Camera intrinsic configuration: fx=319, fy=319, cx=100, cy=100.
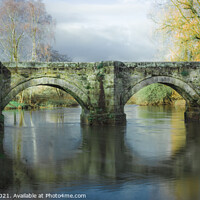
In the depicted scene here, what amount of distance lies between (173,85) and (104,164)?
27.2 feet

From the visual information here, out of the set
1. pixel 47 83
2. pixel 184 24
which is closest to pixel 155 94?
pixel 184 24

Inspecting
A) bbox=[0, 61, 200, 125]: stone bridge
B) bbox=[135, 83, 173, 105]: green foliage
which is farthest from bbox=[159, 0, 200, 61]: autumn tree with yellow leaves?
bbox=[135, 83, 173, 105]: green foliage

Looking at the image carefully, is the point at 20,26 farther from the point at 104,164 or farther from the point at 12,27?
the point at 104,164

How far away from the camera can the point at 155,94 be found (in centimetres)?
2981

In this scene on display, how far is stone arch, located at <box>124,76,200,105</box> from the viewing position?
14.0 meters

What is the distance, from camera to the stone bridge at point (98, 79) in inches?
509

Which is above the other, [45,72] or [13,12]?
[13,12]

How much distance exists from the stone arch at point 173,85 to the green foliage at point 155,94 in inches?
535

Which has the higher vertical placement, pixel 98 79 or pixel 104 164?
pixel 98 79

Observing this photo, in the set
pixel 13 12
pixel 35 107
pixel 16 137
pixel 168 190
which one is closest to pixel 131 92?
pixel 16 137

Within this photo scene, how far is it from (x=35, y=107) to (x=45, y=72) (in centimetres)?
1492

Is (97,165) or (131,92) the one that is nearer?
(97,165)

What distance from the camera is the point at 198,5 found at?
17531mm

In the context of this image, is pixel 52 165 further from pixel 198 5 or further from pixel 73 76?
pixel 198 5
